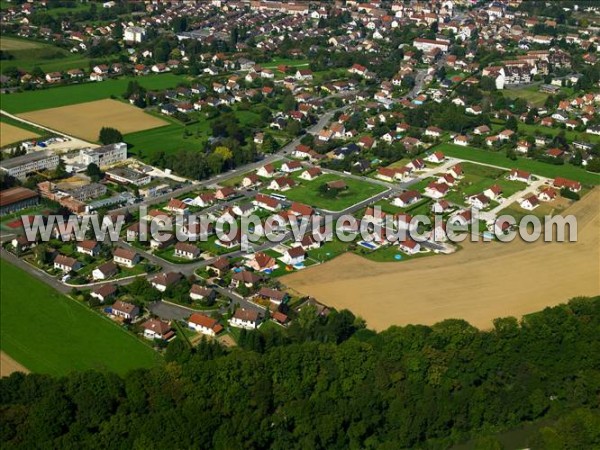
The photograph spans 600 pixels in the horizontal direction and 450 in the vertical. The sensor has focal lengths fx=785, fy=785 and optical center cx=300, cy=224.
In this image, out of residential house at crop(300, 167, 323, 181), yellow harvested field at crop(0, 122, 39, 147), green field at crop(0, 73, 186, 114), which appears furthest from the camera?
green field at crop(0, 73, 186, 114)

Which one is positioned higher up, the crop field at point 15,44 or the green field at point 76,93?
the crop field at point 15,44

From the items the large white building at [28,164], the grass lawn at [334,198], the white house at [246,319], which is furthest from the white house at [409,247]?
the large white building at [28,164]

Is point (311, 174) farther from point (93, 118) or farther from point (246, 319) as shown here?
point (93, 118)

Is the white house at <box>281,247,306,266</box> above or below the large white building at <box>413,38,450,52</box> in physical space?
below

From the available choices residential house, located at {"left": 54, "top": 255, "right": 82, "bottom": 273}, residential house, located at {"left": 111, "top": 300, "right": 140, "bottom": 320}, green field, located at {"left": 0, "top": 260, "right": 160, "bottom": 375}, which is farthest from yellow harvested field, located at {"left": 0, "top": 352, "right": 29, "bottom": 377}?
residential house, located at {"left": 54, "top": 255, "right": 82, "bottom": 273}

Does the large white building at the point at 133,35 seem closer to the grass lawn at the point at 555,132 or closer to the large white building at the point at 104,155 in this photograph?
the large white building at the point at 104,155

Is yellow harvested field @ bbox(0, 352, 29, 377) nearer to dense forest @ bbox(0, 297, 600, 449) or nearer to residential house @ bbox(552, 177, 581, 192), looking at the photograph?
dense forest @ bbox(0, 297, 600, 449)
